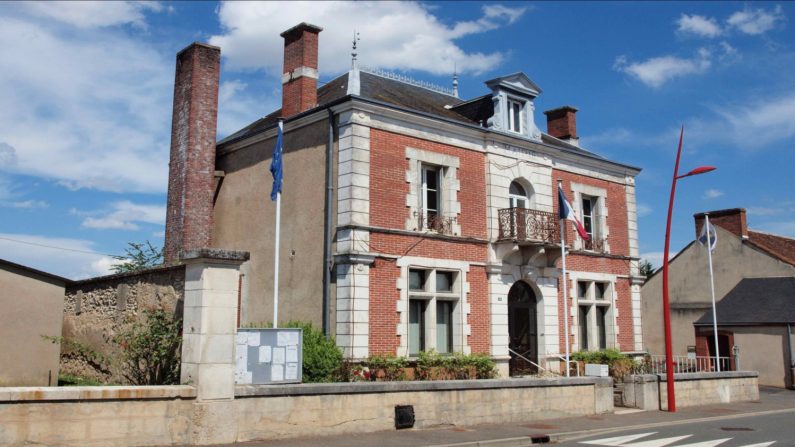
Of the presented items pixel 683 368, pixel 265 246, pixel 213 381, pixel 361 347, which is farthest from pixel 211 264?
pixel 683 368

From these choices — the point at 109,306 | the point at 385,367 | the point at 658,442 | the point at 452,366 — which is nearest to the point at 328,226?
the point at 385,367

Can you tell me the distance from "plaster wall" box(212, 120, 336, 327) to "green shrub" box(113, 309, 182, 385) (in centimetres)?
632

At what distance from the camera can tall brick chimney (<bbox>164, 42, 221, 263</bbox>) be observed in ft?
69.2

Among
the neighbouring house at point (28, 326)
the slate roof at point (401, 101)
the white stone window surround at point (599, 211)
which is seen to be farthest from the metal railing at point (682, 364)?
the neighbouring house at point (28, 326)

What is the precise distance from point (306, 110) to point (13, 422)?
39.0 ft

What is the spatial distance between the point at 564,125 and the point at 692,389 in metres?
10.7

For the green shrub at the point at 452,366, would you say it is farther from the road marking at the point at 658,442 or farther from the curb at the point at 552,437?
the road marking at the point at 658,442

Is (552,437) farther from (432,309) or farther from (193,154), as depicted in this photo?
(193,154)

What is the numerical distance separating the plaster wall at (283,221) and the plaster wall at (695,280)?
19989 millimetres

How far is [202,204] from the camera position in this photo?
21281 millimetres

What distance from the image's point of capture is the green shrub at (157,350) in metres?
11.5

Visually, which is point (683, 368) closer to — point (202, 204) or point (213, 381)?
point (202, 204)

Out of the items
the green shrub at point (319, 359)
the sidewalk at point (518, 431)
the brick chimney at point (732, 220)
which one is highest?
the brick chimney at point (732, 220)

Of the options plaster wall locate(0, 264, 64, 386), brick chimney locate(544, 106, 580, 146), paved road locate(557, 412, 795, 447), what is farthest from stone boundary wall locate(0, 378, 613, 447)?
brick chimney locate(544, 106, 580, 146)
